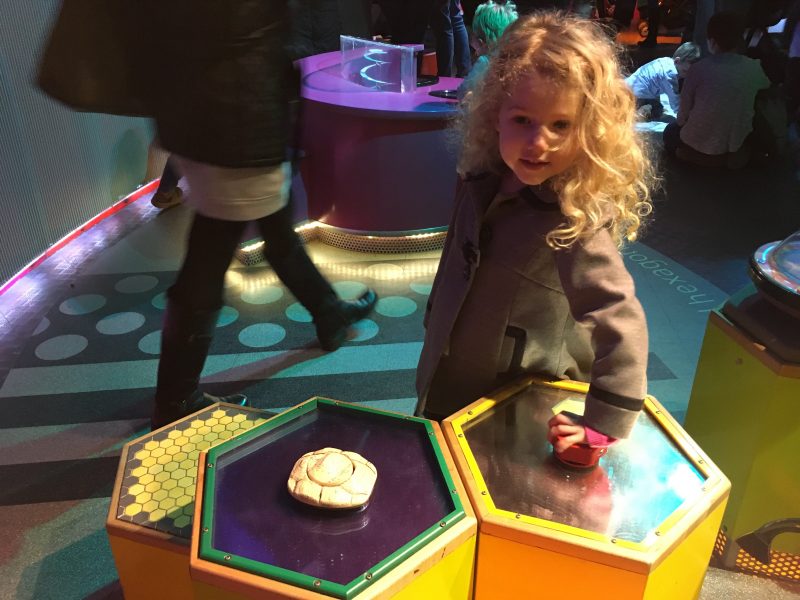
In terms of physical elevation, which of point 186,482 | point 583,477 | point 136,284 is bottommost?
point 136,284

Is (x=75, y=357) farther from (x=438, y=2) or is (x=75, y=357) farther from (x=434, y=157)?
(x=438, y=2)

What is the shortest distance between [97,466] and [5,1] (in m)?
1.99

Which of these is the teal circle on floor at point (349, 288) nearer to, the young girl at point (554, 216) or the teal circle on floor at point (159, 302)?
the teal circle on floor at point (159, 302)

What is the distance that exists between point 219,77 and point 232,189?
0.25 metres

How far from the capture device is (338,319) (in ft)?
7.12

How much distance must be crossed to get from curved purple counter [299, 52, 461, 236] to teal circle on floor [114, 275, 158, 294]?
31.3 inches

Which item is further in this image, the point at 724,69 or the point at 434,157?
the point at 724,69

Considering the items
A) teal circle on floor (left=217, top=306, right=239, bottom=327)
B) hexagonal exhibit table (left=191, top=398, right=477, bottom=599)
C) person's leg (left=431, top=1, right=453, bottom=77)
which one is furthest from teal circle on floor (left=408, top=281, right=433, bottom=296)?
person's leg (left=431, top=1, right=453, bottom=77)

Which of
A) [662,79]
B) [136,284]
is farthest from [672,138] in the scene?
[136,284]

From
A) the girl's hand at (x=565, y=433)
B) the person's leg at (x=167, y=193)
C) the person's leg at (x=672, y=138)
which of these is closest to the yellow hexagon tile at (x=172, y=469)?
the girl's hand at (x=565, y=433)

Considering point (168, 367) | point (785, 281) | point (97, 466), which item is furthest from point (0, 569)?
point (785, 281)

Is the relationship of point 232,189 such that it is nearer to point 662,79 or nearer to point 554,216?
point 554,216

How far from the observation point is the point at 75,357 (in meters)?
2.32

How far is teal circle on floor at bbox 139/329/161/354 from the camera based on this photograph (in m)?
2.37
